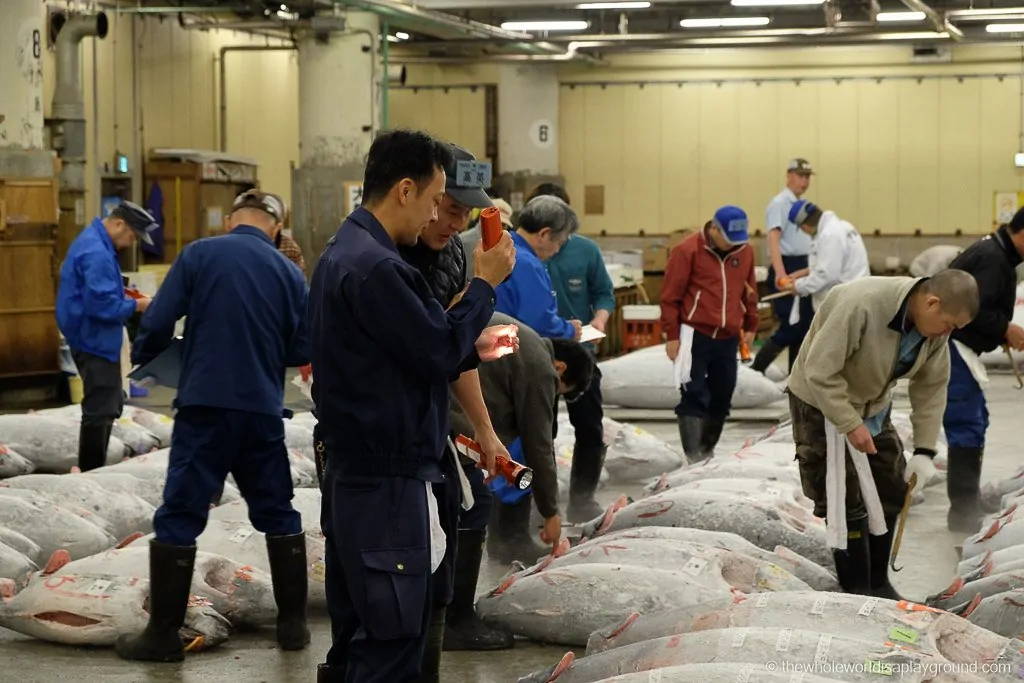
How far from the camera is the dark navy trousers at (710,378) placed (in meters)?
9.28

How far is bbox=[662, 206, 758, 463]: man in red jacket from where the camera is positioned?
30.3ft

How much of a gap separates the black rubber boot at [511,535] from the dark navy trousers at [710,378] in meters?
2.55

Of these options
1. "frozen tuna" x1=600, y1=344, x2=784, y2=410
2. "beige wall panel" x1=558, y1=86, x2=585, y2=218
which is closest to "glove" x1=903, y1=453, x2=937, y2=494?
"frozen tuna" x1=600, y1=344, x2=784, y2=410

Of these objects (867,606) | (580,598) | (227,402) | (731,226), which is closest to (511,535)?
(580,598)

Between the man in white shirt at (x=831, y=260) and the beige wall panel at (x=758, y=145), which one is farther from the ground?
the beige wall panel at (x=758, y=145)

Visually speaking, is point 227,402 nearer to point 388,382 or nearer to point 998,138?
point 388,382

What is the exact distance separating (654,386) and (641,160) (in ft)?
36.1

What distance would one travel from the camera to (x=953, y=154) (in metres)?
21.5

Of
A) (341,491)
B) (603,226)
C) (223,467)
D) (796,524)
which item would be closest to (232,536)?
(223,467)

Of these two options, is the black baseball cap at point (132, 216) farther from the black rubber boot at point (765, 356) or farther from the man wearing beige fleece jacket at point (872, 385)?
the black rubber boot at point (765, 356)

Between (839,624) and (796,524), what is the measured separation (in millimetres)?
2229

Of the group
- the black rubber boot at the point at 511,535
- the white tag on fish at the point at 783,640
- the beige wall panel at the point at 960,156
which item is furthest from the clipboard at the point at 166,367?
the beige wall panel at the point at 960,156

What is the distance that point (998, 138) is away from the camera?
21312 mm

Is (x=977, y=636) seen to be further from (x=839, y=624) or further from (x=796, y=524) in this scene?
(x=796, y=524)
